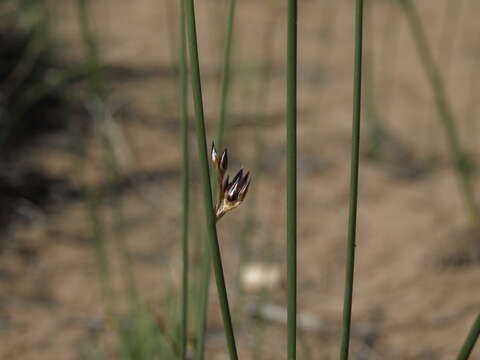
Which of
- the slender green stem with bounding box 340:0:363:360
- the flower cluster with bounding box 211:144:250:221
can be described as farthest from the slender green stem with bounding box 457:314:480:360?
the flower cluster with bounding box 211:144:250:221

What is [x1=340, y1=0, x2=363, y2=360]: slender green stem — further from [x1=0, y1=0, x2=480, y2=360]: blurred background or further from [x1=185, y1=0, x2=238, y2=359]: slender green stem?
[x1=0, y1=0, x2=480, y2=360]: blurred background

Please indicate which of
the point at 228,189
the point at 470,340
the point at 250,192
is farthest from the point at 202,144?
the point at 250,192

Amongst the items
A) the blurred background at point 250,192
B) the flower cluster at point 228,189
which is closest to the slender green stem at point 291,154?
the flower cluster at point 228,189

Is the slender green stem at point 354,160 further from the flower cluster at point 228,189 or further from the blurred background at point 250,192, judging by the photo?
the blurred background at point 250,192

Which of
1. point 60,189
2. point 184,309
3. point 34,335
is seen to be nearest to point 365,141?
point 60,189

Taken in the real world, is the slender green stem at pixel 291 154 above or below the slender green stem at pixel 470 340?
above

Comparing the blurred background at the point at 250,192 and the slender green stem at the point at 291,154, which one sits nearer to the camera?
the slender green stem at the point at 291,154

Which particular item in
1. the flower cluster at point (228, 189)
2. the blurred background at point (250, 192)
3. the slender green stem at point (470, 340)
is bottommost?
the blurred background at point (250, 192)

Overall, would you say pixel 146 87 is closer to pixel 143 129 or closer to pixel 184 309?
pixel 143 129

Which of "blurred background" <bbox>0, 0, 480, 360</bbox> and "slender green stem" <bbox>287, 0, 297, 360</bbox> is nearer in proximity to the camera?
"slender green stem" <bbox>287, 0, 297, 360</bbox>

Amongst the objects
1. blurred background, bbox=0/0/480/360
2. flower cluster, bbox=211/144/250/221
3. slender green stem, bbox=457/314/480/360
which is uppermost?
flower cluster, bbox=211/144/250/221
